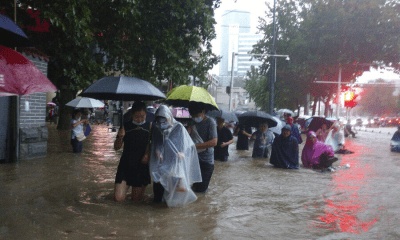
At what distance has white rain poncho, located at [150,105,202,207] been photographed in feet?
19.0

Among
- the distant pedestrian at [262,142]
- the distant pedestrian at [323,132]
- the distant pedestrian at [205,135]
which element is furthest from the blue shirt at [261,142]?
the distant pedestrian at [205,135]

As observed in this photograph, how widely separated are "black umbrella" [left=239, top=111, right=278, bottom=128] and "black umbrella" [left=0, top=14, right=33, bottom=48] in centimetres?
1029

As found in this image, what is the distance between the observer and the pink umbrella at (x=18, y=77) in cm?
301

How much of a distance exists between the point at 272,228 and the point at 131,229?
6.33ft

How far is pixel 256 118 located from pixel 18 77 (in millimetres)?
11504

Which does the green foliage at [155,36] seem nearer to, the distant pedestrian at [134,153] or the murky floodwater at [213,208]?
the murky floodwater at [213,208]

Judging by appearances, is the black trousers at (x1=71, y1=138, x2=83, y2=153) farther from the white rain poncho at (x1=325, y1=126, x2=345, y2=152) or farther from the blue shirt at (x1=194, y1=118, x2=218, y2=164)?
the white rain poncho at (x1=325, y1=126, x2=345, y2=152)

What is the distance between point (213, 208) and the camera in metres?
6.34

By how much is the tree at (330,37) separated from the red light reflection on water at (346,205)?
24.2 meters

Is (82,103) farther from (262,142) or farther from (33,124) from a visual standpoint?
(262,142)

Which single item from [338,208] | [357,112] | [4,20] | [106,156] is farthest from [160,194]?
[357,112]

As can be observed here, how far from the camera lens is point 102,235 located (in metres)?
4.71

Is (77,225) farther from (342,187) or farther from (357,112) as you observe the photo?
(357,112)

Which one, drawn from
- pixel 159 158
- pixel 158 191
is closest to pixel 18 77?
pixel 159 158
